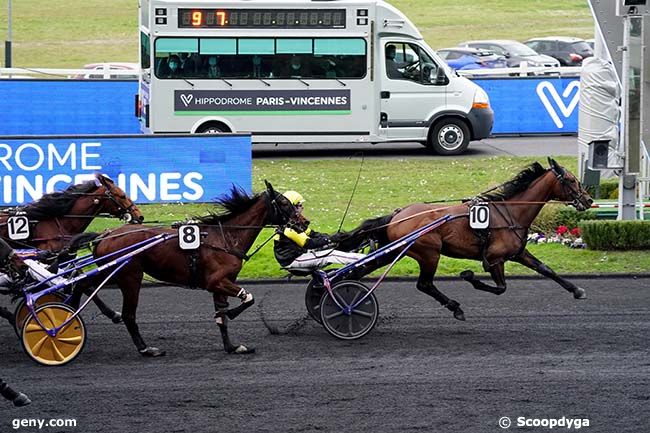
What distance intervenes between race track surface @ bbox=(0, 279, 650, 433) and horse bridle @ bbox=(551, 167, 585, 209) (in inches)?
45.3

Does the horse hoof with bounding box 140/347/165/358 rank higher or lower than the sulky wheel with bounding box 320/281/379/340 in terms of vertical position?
lower

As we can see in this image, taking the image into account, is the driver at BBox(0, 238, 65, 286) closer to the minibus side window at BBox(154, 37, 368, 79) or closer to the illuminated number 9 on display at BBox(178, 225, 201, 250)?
the illuminated number 9 on display at BBox(178, 225, 201, 250)

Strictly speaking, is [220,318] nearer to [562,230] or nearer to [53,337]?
[53,337]

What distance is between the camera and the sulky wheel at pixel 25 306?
10633 mm

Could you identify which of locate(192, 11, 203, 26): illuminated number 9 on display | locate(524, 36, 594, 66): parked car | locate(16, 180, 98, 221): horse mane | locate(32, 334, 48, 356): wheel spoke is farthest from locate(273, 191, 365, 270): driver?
locate(524, 36, 594, 66): parked car

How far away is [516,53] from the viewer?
121ft

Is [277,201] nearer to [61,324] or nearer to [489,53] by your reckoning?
[61,324]

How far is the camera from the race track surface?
27.8 feet

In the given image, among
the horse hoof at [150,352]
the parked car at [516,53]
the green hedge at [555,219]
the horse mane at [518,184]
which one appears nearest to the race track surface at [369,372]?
the horse hoof at [150,352]

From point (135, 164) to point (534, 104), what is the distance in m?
10.9

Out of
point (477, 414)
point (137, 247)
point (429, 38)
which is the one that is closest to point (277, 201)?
point (137, 247)

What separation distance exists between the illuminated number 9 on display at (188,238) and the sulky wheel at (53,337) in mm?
1108

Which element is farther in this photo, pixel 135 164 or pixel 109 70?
pixel 109 70

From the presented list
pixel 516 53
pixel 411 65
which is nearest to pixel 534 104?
pixel 411 65
